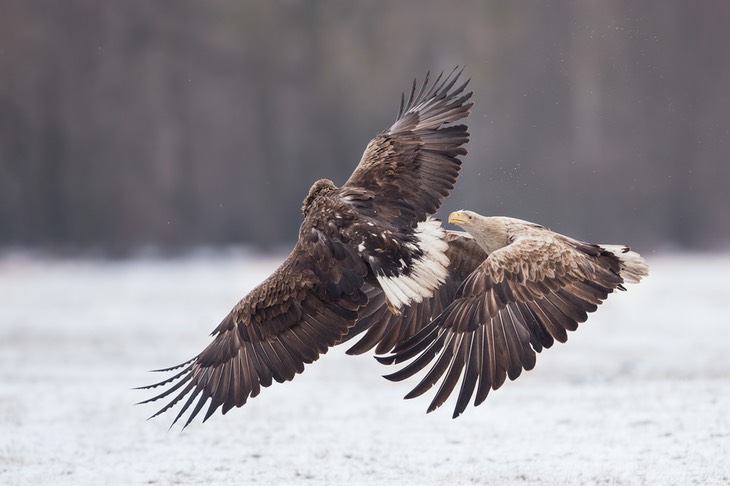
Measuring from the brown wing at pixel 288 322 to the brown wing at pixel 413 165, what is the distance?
585 mm

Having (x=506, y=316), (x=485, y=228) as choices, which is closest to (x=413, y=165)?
(x=485, y=228)

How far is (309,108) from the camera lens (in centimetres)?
3750

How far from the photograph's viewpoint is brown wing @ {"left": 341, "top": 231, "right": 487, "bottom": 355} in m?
7.89

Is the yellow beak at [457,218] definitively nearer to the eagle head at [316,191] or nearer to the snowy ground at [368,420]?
the eagle head at [316,191]

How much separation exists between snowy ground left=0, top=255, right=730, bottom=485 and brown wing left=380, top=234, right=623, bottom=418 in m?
1.73

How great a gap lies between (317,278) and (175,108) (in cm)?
3170

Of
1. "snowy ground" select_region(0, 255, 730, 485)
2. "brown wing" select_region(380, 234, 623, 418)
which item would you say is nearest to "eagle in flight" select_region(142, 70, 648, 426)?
"brown wing" select_region(380, 234, 623, 418)

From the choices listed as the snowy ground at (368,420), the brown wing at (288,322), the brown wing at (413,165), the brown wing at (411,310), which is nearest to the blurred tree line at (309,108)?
the snowy ground at (368,420)

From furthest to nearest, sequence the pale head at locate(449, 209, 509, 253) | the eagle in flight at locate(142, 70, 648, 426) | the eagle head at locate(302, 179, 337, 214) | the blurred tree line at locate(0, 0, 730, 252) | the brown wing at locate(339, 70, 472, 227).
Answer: the blurred tree line at locate(0, 0, 730, 252)
the brown wing at locate(339, 70, 472, 227)
the eagle head at locate(302, 179, 337, 214)
the pale head at locate(449, 209, 509, 253)
the eagle in flight at locate(142, 70, 648, 426)

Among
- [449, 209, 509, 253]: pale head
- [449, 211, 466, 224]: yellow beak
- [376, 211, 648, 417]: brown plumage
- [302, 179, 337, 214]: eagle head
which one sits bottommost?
[376, 211, 648, 417]: brown plumage

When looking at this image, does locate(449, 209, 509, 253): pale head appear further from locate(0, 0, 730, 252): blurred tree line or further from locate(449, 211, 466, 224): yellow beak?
locate(0, 0, 730, 252): blurred tree line

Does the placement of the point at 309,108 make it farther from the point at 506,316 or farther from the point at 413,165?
the point at 506,316

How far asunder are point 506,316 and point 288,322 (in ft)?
4.93

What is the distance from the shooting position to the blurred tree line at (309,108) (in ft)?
115
